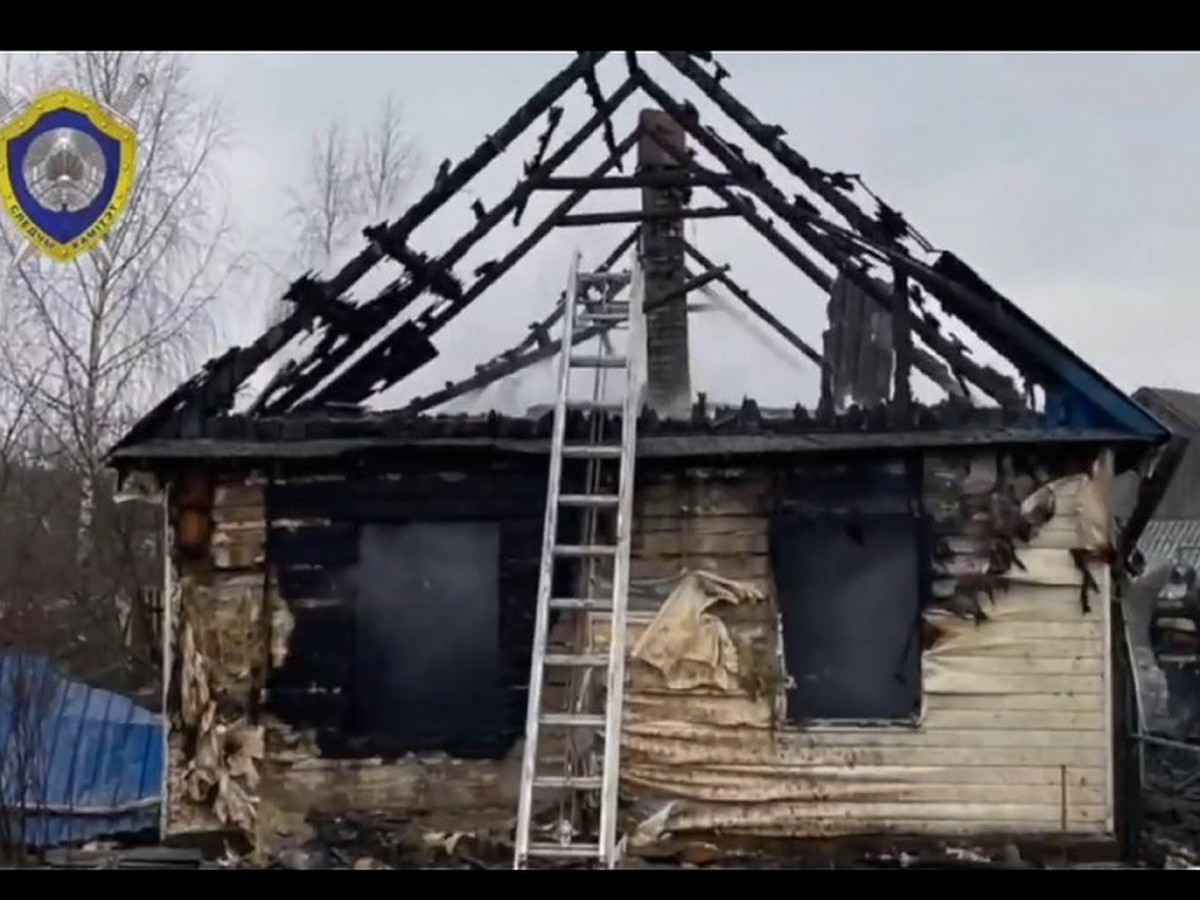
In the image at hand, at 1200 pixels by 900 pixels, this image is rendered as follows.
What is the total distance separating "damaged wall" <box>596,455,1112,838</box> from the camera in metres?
8.55

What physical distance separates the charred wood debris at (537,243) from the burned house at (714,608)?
0.05 meters

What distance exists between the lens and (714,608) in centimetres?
→ 870

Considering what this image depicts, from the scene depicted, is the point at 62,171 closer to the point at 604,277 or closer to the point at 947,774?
the point at 604,277

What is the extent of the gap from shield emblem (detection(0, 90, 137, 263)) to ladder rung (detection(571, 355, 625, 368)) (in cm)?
280

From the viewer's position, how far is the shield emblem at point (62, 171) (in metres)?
8.38

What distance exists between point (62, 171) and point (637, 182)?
3329 mm

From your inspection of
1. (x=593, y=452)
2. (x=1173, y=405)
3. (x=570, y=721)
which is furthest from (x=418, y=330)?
(x=1173, y=405)

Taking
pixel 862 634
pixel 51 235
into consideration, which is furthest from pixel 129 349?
pixel 862 634

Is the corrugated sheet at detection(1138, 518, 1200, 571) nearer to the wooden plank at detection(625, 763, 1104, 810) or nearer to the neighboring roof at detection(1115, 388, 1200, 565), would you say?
the neighboring roof at detection(1115, 388, 1200, 565)

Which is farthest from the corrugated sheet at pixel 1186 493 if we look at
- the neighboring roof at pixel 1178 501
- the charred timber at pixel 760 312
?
the charred timber at pixel 760 312

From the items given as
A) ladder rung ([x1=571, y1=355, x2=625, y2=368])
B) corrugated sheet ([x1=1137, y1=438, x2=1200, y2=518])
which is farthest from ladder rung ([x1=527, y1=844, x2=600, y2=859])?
corrugated sheet ([x1=1137, y1=438, x2=1200, y2=518])

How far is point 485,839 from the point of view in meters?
8.60
